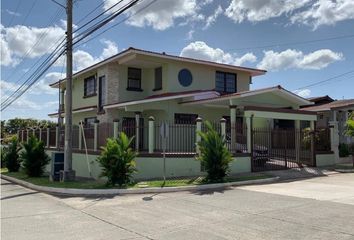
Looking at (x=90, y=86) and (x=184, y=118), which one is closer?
(x=184, y=118)

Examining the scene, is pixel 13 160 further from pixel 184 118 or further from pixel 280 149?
pixel 280 149

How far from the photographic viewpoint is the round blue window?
25.1 meters

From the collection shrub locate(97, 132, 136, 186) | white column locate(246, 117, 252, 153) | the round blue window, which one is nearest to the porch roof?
white column locate(246, 117, 252, 153)

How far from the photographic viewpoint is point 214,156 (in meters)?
16.6

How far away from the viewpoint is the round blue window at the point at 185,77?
82.2 ft

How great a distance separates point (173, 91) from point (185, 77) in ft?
4.45

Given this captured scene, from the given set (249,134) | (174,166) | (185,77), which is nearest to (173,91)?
(185,77)

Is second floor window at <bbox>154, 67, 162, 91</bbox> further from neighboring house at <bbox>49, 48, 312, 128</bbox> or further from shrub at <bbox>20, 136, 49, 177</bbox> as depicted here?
shrub at <bbox>20, 136, 49, 177</bbox>

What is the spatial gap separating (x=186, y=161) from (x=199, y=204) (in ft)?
22.1

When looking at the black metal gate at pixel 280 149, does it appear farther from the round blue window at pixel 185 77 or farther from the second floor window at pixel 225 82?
the second floor window at pixel 225 82

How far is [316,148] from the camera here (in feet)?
75.8

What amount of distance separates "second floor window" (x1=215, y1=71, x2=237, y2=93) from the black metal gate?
6.47 meters

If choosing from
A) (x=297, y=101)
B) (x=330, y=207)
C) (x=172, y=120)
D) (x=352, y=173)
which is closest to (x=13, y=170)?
(x=172, y=120)

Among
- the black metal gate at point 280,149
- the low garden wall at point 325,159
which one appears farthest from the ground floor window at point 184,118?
the low garden wall at point 325,159
